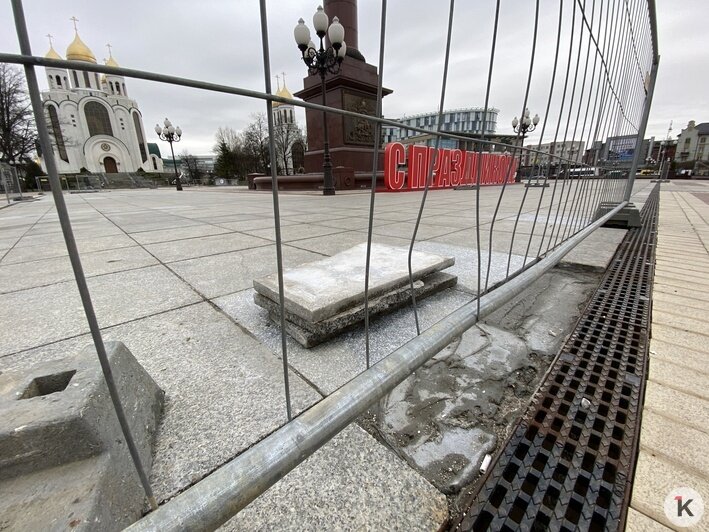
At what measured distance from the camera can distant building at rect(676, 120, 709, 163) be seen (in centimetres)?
5962

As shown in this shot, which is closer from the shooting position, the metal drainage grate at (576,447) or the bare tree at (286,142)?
the metal drainage grate at (576,447)

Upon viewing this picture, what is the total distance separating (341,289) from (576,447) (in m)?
1.14

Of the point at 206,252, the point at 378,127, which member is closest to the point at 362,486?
the point at 378,127

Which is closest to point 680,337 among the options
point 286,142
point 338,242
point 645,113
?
point 338,242

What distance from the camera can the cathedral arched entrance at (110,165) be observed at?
5188cm

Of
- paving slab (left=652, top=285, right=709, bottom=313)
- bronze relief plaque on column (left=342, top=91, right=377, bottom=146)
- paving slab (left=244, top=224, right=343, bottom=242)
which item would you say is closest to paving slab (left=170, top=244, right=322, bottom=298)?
paving slab (left=244, top=224, right=343, bottom=242)

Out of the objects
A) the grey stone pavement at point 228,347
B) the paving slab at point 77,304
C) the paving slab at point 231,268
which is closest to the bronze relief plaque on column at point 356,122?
the grey stone pavement at point 228,347

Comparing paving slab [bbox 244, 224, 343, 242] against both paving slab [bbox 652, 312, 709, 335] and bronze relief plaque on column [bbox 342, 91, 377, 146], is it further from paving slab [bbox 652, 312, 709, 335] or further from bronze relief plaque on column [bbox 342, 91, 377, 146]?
bronze relief plaque on column [bbox 342, 91, 377, 146]

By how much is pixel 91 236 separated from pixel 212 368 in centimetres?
444

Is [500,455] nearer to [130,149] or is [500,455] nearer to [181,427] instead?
[181,427]

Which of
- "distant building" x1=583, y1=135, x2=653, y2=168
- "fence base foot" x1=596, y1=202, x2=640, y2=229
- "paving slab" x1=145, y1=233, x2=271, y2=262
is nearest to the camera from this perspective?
"paving slab" x1=145, y1=233, x2=271, y2=262

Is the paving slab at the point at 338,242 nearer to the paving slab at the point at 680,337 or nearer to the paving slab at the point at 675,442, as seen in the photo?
the paving slab at the point at 680,337

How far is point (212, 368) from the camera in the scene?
4.47 feet

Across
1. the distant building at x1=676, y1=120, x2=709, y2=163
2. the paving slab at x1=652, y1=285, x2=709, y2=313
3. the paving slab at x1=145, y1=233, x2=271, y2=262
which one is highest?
the distant building at x1=676, y1=120, x2=709, y2=163
